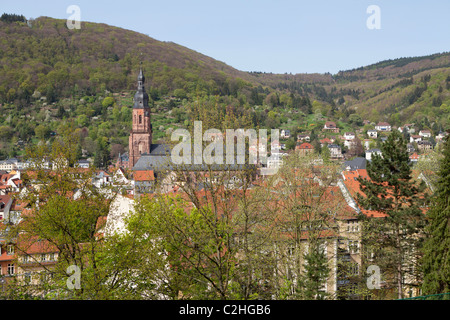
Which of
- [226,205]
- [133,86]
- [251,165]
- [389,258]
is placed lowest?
[389,258]

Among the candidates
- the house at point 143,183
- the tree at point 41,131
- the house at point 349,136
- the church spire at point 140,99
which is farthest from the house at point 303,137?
the house at point 143,183

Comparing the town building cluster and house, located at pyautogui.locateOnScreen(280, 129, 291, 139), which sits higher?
house, located at pyautogui.locateOnScreen(280, 129, 291, 139)

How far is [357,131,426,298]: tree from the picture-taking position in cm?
2247

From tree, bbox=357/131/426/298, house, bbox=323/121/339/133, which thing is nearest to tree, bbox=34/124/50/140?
house, bbox=323/121/339/133

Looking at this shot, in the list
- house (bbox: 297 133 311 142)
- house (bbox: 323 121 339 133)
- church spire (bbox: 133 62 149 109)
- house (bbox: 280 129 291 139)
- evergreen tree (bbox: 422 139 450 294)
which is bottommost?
evergreen tree (bbox: 422 139 450 294)

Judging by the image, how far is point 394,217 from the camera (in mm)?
22859

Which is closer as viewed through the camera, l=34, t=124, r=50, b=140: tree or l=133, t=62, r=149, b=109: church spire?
l=133, t=62, r=149, b=109: church spire

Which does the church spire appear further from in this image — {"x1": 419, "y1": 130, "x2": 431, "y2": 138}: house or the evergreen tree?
{"x1": 419, "y1": 130, "x2": 431, "y2": 138}: house

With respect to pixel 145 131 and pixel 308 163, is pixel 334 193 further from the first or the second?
pixel 145 131

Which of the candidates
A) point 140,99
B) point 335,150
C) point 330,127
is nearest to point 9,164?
point 140,99

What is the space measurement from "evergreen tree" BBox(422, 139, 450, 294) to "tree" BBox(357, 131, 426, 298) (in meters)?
1.73
